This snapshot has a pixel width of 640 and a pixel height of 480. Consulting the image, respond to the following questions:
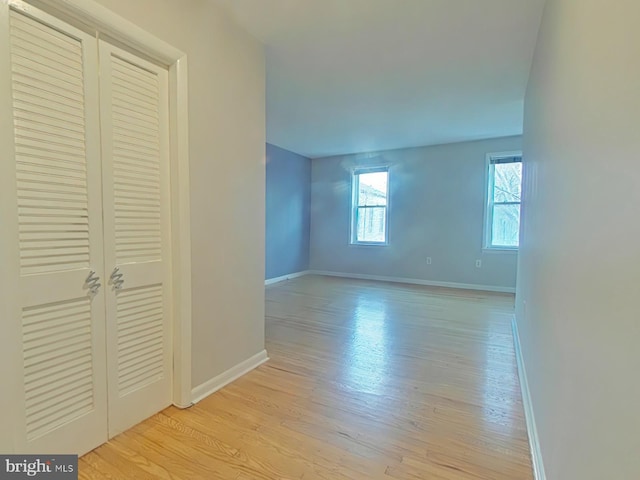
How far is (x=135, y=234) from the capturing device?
1.71 m

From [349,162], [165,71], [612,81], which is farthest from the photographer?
[349,162]

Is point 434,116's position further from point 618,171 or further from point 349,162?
point 618,171

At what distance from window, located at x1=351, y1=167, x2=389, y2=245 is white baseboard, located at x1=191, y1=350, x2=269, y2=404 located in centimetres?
422

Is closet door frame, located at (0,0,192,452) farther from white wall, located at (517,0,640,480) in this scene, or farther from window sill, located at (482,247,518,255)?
window sill, located at (482,247,518,255)

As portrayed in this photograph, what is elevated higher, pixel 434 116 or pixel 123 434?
pixel 434 116

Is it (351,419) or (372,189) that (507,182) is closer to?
(372,189)

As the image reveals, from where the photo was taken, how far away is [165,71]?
1.79 meters

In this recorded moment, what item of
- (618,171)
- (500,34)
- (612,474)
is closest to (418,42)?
(500,34)

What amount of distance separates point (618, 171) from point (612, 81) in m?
0.24

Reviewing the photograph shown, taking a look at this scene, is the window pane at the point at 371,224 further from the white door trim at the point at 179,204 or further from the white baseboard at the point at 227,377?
the white door trim at the point at 179,204

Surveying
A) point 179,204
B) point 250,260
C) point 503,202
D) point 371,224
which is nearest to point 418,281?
point 371,224

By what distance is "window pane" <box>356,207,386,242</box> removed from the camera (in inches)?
248

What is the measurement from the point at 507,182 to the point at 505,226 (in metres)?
0.72

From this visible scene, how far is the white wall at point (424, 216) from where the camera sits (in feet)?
17.5
